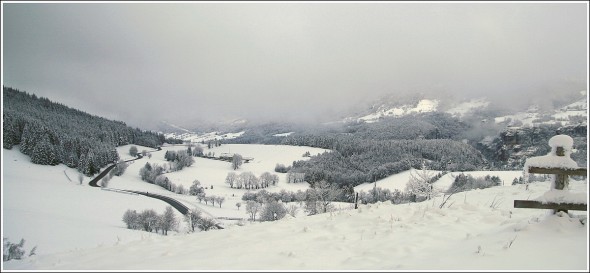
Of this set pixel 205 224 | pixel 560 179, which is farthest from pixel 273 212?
pixel 560 179

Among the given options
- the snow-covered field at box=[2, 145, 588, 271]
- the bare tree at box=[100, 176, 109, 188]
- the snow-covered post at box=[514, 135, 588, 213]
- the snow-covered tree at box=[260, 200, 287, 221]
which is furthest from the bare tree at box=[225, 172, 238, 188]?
the snow-covered post at box=[514, 135, 588, 213]

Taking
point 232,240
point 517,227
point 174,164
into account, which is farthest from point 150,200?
point 517,227

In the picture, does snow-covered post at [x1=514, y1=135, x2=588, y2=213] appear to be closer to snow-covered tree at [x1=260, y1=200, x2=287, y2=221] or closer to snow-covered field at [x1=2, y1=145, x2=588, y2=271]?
snow-covered field at [x1=2, y1=145, x2=588, y2=271]

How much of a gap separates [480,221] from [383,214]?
3496 millimetres

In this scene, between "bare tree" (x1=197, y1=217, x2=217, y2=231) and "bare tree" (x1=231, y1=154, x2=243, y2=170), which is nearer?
"bare tree" (x1=197, y1=217, x2=217, y2=231)

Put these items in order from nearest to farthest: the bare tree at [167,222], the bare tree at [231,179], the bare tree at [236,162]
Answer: the bare tree at [167,222]
the bare tree at [231,179]
the bare tree at [236,162]

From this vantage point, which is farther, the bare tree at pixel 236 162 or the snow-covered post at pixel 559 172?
the bare tree at pixel 236 162

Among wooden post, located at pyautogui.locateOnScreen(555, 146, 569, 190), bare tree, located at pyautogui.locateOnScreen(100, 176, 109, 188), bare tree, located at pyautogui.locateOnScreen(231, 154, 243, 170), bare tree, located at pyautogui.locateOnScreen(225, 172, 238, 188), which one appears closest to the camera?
wooden post, located at pyautogui.locateOnScreen(555, 146, 569, 190)

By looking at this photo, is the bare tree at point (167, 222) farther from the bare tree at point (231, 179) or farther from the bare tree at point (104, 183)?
the bare tree at point (231, 179)

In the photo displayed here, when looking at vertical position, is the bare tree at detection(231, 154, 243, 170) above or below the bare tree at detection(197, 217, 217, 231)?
above

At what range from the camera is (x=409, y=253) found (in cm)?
799

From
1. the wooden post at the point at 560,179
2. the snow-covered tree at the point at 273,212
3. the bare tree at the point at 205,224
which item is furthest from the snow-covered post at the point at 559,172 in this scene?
the snow-covered tree at the point at 273,212

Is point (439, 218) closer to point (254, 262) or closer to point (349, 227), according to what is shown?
point (349, 227)

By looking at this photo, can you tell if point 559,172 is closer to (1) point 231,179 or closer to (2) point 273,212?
(2) point 273,212
